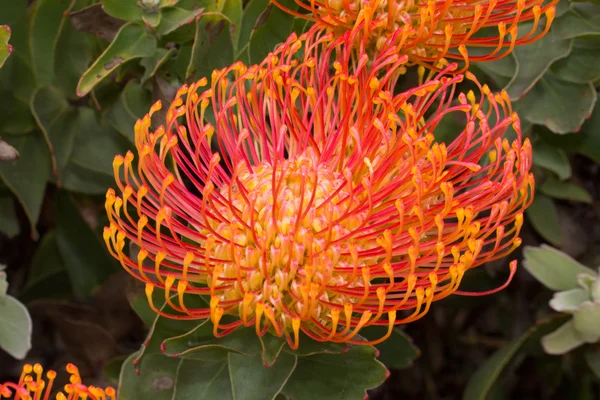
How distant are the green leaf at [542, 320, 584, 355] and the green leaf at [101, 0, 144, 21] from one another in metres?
0.57

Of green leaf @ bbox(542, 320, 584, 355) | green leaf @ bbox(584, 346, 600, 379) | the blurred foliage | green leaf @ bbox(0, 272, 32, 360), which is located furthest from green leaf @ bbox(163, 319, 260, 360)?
green leaf @ bbox(584, 346, 600, 379)

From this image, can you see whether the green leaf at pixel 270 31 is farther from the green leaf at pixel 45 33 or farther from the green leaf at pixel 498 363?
the green leaf at pixel 498 363

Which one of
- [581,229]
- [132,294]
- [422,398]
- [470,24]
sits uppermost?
[470,24]

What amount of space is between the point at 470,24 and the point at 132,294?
41 cm

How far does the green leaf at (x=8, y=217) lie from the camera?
1.06 m

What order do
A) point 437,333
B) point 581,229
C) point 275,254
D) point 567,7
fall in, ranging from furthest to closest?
point 437,333 → point 581,229 → point 567,7 → point 275,254

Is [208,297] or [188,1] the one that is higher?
[188,1]

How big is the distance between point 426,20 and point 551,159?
31cm

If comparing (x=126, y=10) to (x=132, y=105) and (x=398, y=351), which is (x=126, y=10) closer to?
(x=132, y=105)

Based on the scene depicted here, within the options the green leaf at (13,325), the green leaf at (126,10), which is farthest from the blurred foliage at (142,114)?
the green leaf at (13,325)

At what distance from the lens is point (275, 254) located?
654mm

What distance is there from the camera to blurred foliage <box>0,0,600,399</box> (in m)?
0.72

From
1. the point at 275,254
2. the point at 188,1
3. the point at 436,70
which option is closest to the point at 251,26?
the point at 188,1

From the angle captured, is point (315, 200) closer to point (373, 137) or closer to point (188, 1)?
point (373, 137)
